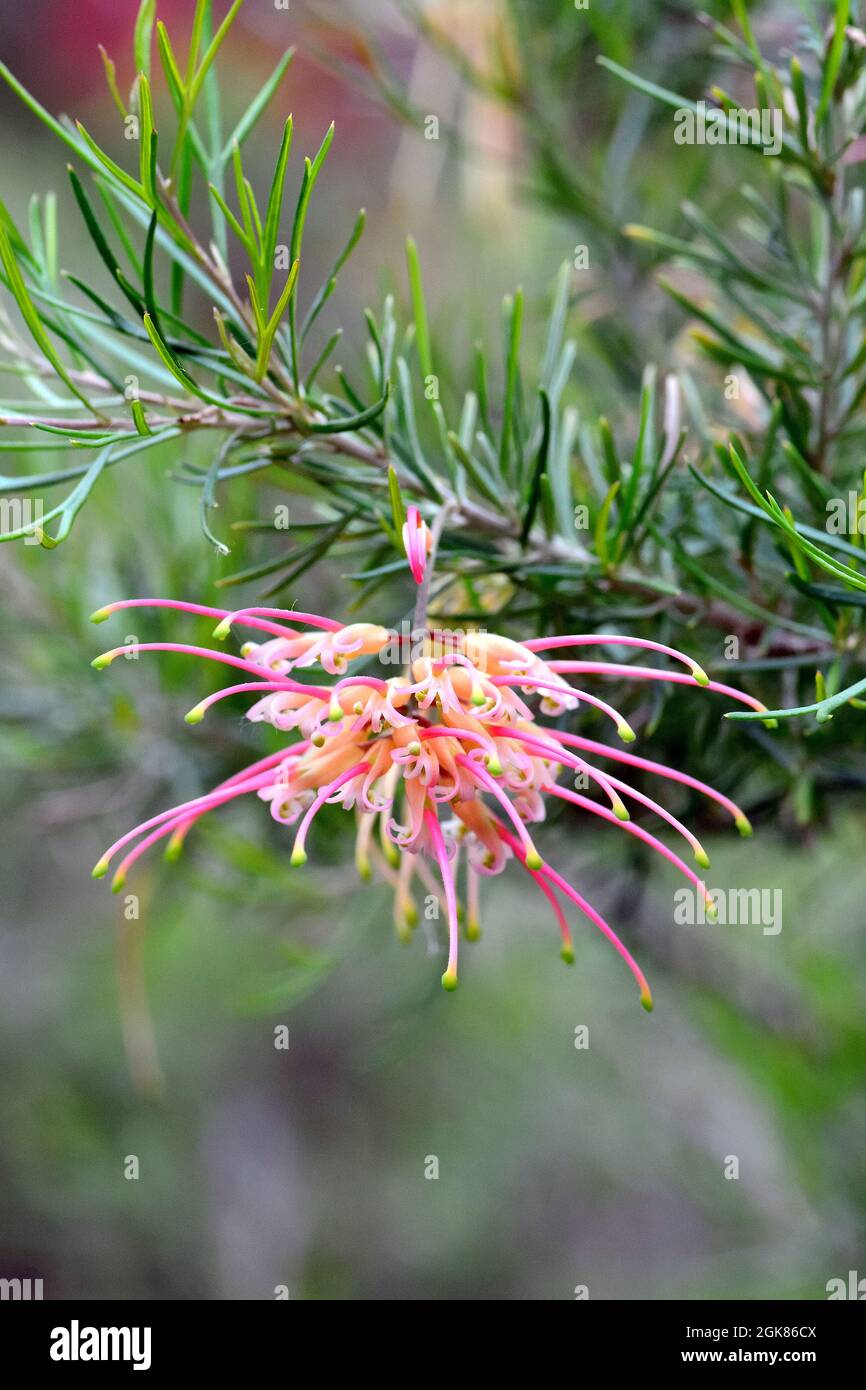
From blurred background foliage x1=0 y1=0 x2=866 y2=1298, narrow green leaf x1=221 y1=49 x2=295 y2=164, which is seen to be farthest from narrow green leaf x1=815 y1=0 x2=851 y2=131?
narrow green leaf x1=221 y1=49 x2=295 y2=164

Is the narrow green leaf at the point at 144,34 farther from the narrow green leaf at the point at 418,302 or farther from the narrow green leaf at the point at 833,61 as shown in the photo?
the narrow green leaf at the point at 833,61

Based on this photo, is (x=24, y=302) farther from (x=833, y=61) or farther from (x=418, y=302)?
(x=833, y=61)

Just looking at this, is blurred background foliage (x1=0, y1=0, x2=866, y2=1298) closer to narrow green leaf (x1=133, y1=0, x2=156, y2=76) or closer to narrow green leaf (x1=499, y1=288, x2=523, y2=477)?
narrow green leaf (x1=499, y1=288, x2=523, y2=477)

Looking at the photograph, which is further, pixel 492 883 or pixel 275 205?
pixel 492 883

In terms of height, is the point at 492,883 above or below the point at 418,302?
below

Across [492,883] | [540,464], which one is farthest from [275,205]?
[492,883]
